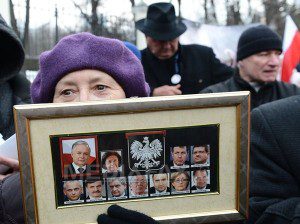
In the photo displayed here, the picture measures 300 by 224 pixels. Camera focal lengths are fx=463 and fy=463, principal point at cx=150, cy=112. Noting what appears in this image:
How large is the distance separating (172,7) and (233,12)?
49.7 feet

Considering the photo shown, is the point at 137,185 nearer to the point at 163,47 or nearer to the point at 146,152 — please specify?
the point at 146,152

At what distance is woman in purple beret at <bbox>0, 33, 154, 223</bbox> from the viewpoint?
1359 mm

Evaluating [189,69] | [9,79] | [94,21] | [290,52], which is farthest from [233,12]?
[9,79]

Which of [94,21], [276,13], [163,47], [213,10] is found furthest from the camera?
[213,10]

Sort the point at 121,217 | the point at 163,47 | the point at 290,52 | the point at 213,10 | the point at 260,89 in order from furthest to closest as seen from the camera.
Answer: the point at 213,10 < the point at 290,52 < the point at 163,47 < the point at 260,89 < the point at 121,217

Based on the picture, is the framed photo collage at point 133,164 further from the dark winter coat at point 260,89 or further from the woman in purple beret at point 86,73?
the dark winter coat at point 260,89

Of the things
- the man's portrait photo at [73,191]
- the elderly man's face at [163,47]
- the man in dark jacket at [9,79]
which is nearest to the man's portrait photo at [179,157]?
the man's portrait photo at [73,191]

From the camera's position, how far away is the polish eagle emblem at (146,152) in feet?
3.66

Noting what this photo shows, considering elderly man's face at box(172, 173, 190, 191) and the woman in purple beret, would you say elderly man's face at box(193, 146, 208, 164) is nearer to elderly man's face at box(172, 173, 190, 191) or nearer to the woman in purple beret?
elderly man's face at box(172, 173, 190, 191)

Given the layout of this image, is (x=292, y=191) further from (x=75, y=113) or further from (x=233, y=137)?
(x=75, y=113)

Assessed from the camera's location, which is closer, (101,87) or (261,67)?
(101,87)

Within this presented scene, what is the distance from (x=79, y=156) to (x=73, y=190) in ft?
0.29

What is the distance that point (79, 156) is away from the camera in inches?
43.3

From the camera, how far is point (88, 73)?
4.51 ft
